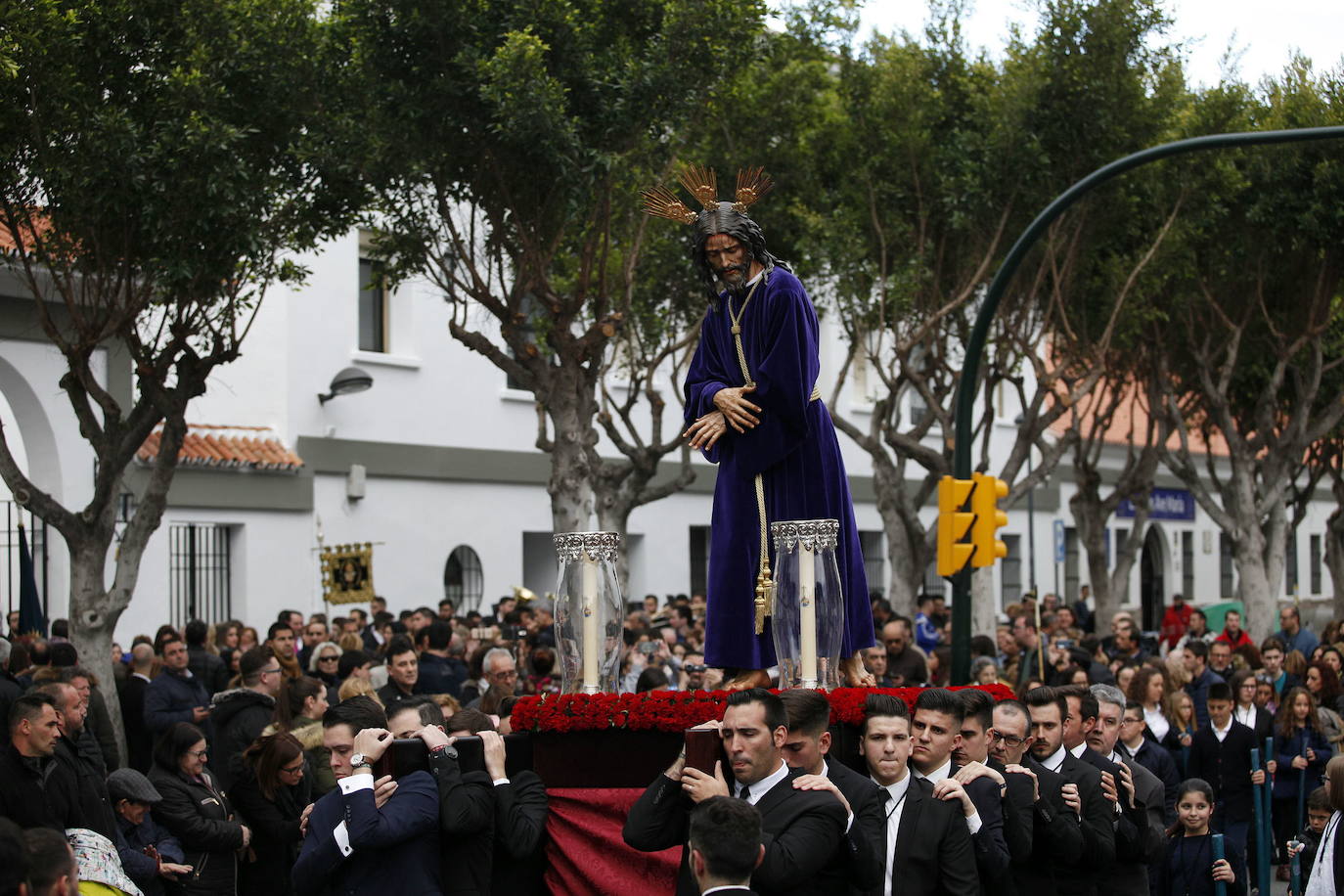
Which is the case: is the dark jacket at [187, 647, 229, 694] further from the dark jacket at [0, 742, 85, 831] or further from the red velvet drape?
the red velvet drape

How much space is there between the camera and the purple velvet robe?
24.0ft

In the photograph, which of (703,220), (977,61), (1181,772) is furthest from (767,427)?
(977,61)

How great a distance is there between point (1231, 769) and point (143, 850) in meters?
7.65

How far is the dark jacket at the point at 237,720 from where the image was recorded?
34.6 ft

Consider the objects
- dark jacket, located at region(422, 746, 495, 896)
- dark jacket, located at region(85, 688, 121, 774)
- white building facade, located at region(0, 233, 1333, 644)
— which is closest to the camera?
dark jacket, located at region(422, 746, 495, 896)

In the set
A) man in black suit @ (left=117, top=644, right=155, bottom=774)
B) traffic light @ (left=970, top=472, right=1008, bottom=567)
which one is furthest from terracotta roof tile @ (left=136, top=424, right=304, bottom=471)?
traffic light @ (left=970, top=472, right=1008, bottom=567)

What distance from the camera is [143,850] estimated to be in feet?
28.2

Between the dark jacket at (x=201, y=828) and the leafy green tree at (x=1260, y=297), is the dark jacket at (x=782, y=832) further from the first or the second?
the leafy green tree at (x=1260, y=297)

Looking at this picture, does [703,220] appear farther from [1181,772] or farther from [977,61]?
[977,61]

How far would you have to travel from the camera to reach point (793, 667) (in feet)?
23.2

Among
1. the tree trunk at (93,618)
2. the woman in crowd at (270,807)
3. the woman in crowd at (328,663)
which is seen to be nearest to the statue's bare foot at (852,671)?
the woman in crowd at (270,807)

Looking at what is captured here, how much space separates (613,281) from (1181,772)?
9.42 m

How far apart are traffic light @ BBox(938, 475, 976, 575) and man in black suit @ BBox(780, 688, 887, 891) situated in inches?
365

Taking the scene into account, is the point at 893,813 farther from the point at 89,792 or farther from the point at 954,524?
the point at 954,524
